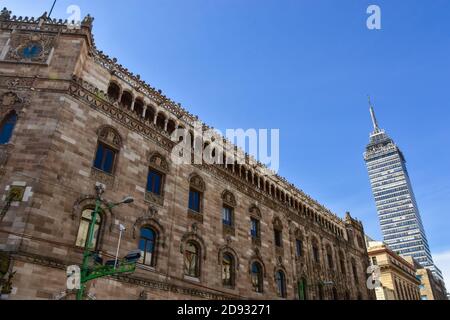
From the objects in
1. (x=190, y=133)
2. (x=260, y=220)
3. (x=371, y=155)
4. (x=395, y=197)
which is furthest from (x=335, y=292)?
A: (x=371, y=155)

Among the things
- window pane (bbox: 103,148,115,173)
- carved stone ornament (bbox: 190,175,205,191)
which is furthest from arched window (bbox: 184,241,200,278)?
window pane (bbox: 103,148,115,173)

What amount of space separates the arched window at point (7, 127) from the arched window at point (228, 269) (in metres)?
14.8

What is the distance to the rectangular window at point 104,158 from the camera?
62.1ft

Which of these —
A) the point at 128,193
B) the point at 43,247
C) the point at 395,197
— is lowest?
the point at 43,247

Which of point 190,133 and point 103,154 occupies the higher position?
point 190,133

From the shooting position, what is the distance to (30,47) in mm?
20078

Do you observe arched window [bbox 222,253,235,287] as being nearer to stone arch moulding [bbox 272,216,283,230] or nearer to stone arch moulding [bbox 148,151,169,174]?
stone arch moulding [bbox 148,151,169,174]

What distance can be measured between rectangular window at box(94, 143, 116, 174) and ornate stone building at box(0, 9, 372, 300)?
0.20 feet

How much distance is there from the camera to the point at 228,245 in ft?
80.3

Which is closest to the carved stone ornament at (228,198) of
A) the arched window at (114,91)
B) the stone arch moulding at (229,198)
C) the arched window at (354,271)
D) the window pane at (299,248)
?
the stone arch moulding at (229,198)

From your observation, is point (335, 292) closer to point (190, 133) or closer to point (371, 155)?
point (190, 133)

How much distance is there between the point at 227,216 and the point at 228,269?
400 cm

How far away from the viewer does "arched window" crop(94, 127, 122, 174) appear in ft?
62.6
